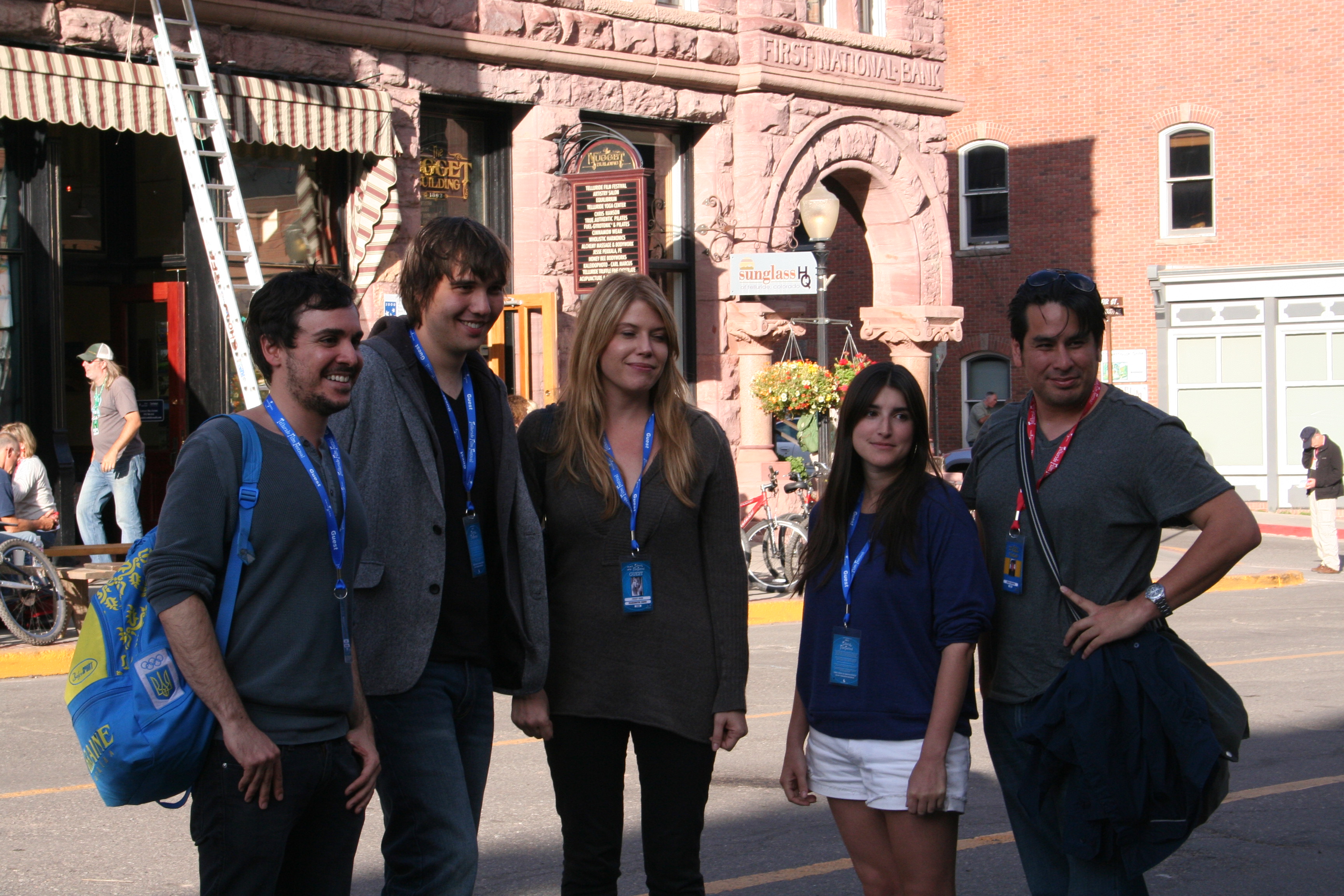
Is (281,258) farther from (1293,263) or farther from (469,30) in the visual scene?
(1293,263)

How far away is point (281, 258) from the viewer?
14.0 metres

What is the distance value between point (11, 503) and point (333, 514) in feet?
31.4

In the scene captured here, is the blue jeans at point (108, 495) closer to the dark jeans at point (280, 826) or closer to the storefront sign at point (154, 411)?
the storefront sign at point (154, 411)

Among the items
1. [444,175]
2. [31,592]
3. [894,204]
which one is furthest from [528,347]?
[894,204]

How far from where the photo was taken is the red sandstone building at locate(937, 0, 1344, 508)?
2653cm

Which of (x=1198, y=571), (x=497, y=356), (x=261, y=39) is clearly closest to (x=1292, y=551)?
(x=497, y=356)

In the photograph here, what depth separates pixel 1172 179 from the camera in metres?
28.1

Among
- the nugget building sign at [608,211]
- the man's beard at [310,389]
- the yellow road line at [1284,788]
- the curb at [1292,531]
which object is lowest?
the curb at [1292,531]

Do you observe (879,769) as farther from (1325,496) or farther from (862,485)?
(1325,496)

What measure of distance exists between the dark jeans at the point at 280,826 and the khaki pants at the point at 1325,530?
16701 mm

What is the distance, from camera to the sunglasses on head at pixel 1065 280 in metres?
3.55

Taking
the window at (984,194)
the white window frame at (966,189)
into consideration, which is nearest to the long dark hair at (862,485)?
the white window frame at (966,189)

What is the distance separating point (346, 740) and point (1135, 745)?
5.87 feet

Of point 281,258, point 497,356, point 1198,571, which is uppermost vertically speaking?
point 281,258
